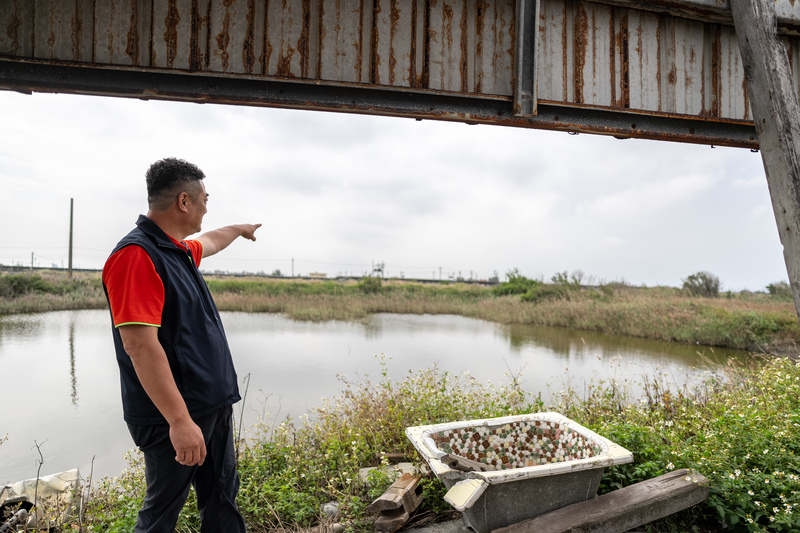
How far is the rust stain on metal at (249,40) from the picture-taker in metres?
3.07

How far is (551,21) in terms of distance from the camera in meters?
3.53

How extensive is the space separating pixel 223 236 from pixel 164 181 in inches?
36.0

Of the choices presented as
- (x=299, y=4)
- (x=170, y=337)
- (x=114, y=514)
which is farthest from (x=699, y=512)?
(x=299, y=4)

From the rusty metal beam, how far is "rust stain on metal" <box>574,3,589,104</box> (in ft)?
0.50

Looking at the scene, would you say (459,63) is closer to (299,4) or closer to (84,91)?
(299,4)

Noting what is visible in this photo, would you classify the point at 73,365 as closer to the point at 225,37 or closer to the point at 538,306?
the point at 225,37

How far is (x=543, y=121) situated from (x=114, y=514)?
14.3 ft

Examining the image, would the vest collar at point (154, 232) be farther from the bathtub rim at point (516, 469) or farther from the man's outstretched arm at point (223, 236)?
the bathtub rim at point (516, 469)

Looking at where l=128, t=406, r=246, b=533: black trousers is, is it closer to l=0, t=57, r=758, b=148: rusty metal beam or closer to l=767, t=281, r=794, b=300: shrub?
l=0, t=57, r=758, b=148: rusty metal beam

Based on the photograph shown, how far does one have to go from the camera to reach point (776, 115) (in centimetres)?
258

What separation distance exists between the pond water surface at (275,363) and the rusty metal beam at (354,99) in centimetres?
315

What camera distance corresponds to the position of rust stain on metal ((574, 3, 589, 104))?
139 inches

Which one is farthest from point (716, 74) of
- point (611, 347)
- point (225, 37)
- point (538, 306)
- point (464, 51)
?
point (538, 306)

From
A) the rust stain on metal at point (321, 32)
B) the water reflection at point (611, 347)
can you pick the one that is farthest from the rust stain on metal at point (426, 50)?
the water reflection at point (611, 347)
